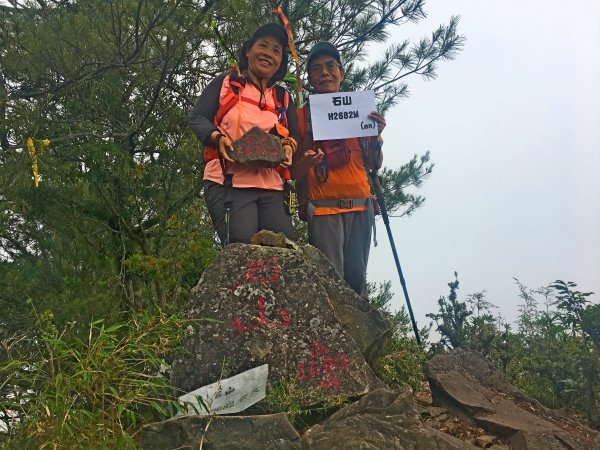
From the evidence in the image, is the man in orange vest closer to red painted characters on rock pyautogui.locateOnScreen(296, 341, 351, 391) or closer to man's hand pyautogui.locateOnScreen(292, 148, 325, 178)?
man's hand pyautogui.locateOnScreen(292, 148, 325, 178)

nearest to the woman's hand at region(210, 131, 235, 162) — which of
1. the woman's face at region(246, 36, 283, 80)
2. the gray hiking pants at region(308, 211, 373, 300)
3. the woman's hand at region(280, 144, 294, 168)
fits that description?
the woman's hand at region(280, 144, 294, 168)

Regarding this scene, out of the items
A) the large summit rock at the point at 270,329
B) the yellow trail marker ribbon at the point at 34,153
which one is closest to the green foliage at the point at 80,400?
the large summit rock at the point at 270,329

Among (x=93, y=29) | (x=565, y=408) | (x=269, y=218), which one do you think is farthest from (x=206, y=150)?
(x=565, y=408)

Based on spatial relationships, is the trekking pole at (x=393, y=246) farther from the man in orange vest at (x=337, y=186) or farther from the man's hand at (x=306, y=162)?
the man's hand at (x=306, y=162)

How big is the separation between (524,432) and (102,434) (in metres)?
2.04

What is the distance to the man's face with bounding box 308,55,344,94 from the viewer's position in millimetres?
4398

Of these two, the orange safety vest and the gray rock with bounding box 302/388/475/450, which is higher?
the orange safety vest

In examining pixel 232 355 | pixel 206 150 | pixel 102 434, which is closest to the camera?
pixel 102 434

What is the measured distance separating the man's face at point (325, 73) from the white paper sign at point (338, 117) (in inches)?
7.2

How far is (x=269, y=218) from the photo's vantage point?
389 centimetres

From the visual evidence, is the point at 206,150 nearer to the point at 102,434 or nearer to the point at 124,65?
the point at 124,65

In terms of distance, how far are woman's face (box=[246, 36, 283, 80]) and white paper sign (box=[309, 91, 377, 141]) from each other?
375 millimetres

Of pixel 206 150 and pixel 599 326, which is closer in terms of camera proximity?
pixel 206 150

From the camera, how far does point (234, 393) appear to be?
297 cm
